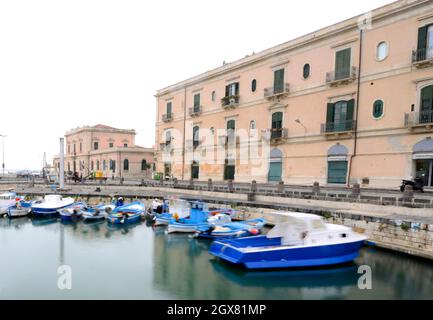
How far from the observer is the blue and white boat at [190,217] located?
1502 centimetres

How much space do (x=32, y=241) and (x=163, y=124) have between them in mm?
23966

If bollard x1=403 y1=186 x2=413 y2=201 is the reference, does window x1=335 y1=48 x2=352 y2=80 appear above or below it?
above

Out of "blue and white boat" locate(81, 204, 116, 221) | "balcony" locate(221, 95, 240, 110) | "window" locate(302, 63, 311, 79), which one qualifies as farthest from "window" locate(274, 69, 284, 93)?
"blue and white boat" locate(81, 204, 116, 221)

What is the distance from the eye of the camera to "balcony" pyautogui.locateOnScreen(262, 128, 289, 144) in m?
23.8

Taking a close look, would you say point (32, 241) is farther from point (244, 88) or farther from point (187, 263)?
point (244, 88)

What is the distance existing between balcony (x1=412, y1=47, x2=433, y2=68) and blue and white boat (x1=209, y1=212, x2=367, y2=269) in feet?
40.1

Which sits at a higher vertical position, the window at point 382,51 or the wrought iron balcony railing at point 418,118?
the window at point 382,51

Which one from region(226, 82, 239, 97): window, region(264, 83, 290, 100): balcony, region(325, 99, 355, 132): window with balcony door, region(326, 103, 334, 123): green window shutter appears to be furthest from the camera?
region(226, 82, 239, 97): window

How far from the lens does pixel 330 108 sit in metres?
21.0

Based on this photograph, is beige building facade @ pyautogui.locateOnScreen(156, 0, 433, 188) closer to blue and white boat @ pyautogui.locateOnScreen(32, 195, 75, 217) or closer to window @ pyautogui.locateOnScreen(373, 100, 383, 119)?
window @ pyautogui.locateOnScreen(373, 100, 383, 119)

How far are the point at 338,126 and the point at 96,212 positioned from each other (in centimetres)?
1754

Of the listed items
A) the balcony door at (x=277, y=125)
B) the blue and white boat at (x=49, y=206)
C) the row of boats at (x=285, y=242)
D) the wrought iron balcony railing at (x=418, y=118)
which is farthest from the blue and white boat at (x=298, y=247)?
the balcony door at (x=277, y=125)

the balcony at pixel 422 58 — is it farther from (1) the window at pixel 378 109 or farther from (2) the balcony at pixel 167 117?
(2) the balcony at pixel 167 117

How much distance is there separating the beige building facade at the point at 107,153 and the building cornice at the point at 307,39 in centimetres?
1623
